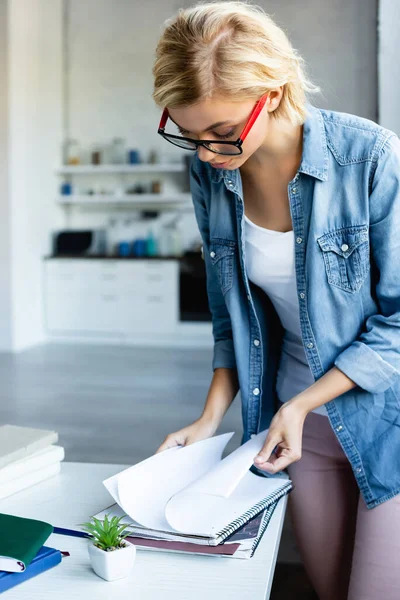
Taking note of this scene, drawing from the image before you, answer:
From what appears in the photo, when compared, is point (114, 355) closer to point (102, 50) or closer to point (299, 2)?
point (102, 50)

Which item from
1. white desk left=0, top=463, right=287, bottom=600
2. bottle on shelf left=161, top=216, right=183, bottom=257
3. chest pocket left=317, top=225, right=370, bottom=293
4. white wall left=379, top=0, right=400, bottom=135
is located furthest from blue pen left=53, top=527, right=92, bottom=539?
bottle on shelf left=161, top=216, right=183, bottom=257

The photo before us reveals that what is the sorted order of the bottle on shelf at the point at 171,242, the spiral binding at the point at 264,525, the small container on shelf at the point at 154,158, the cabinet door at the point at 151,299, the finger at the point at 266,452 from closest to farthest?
the spiral binding at the point at 264,525 → the finger at the point at 266,452 → the cabinet door at the point at 151,299 → the bottle on shelf at the point at 171,242 → the small container on shelf at the point at 154,158

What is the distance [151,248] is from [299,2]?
8.86 ft

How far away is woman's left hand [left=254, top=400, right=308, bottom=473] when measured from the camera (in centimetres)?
108

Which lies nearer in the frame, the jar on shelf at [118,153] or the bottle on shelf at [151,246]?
the bottle on shelf at [151,246]

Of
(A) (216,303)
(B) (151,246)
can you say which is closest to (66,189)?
(B) (151,246)

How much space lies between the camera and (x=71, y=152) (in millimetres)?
6922

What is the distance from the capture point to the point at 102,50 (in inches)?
274

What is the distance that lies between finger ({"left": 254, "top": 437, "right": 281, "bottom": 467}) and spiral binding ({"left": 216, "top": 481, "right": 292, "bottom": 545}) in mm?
64

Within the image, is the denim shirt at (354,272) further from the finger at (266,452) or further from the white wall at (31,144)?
the white wall at (31,144)

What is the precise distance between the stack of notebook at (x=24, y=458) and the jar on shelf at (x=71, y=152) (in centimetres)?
584

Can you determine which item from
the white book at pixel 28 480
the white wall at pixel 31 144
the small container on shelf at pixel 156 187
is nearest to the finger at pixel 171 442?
the white book at pixel 28 480

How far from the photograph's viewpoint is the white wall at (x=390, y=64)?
288cm

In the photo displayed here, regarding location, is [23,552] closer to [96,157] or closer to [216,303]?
[216,303]
